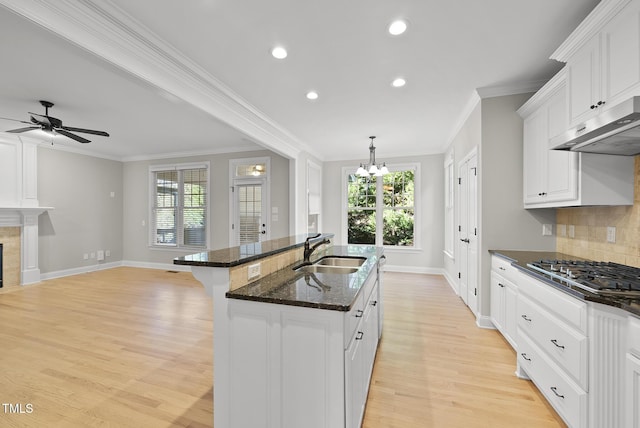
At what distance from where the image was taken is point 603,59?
1.69 m

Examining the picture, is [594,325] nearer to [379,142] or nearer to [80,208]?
[379,142]

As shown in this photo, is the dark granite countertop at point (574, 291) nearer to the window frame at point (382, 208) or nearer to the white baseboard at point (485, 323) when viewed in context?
the white baseboard at point (485, 323)

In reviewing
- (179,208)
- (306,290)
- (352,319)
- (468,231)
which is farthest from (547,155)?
(179,208)

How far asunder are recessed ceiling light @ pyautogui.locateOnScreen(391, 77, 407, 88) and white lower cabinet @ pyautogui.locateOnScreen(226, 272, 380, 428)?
2.48 m

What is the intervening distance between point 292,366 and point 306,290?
0.36 m

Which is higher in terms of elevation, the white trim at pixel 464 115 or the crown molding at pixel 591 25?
the white trim at pixel 464 115

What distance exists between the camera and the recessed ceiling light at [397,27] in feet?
6.61

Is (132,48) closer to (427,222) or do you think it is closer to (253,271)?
(253,271)

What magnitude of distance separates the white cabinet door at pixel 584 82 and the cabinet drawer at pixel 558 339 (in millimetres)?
1353

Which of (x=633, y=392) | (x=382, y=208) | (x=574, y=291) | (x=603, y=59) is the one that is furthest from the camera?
(x=382, y=208)

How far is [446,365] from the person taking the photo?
7.68ft

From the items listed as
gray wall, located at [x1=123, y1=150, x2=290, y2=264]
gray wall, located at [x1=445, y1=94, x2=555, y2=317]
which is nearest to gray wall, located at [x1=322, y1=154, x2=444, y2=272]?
gray wall, located at [x1=123, y1=150, x2=290, y2=264]

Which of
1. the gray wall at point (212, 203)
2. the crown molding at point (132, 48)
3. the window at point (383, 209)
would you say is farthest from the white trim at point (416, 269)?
the crown molding at point (132, 48)

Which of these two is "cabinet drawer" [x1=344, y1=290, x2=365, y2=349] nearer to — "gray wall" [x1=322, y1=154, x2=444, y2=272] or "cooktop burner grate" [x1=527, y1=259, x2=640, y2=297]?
"cooktop burner grate" [x1=527, y1=259, x2=640, y2=297]
